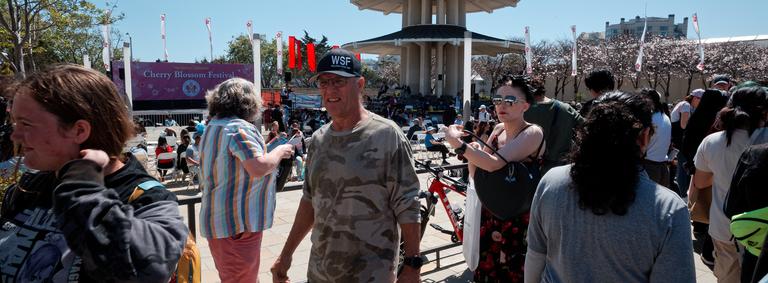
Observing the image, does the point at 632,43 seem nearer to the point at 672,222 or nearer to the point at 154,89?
the point at 154,89

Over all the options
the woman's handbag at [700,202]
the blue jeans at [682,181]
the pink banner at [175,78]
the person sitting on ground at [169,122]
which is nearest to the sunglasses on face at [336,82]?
the woman's handbag at [700,202]

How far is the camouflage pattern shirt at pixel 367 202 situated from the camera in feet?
7.91

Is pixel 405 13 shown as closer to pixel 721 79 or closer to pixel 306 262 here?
pixel 721 79

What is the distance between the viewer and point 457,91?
1591 inches

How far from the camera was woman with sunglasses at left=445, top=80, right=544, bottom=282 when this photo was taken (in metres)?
3.00

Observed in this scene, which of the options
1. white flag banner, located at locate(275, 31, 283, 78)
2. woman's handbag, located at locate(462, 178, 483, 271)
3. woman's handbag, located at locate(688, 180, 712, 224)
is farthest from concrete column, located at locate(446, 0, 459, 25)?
woman's handbag, located at locate(462, 178, 483, 271)

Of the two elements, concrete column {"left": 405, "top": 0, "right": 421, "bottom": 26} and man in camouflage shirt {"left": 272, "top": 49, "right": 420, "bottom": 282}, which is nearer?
man in camouflage shirt {"left": 272, "top": 49, "right": 420, "bottom": 282}

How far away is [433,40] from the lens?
3425 cm

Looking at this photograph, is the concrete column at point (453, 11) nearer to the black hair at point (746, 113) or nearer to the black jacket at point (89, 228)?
the black hair at point (746, 113)

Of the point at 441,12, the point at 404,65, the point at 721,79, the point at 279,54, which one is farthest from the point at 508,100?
the point at 441,12

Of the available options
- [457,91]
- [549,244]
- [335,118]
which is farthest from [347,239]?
[457,91]

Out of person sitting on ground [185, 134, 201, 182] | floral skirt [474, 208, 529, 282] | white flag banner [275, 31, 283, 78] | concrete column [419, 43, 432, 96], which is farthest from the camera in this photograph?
concrete column [419, 43, 432, 96]

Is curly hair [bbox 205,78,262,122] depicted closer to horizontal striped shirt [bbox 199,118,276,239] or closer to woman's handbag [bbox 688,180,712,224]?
horizontal striped shirt [bbox 199,118,276,239]

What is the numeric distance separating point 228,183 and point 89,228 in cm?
181
